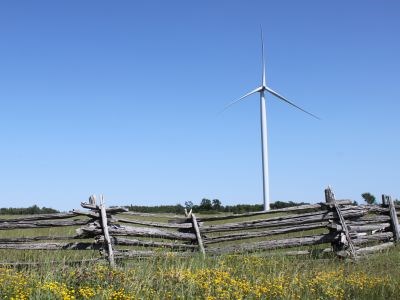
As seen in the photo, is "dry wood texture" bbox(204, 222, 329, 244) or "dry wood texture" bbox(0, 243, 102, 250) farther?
"dry wood texture" bbox(204, 222, 329, 244)

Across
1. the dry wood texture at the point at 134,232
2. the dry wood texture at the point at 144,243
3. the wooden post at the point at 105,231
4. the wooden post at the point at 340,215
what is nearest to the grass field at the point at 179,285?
the wooden post at the point at 105,231

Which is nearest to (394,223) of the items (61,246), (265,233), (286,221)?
(286,221)

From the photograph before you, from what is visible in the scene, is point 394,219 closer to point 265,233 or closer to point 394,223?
point 394,223

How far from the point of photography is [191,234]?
44.9 feet

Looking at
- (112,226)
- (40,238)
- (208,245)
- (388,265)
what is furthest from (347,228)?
(40,238)

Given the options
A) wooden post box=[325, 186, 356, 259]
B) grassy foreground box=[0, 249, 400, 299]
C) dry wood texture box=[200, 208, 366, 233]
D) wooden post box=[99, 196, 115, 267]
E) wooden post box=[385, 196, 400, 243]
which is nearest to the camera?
grassy foreground box=[0, 249, 400, 299]

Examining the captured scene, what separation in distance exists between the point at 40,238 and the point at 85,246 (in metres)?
1.06

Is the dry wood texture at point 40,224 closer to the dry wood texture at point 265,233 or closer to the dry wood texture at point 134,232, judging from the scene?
the dry wood texture at point 134,232

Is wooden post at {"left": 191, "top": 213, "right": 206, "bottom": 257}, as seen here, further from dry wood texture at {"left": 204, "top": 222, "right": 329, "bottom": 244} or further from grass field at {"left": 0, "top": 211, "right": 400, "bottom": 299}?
grass field at {"left": 0, "top": 211, "right": 400, "bottom": 299}

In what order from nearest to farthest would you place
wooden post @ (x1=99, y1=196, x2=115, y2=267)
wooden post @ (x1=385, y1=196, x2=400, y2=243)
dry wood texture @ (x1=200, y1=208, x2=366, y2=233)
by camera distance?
wooden post @ (x1=99, y1=196, x2=115, y2=267)
dry wood texture @ (x1=200, y1=208, x2=366, y2=233)
wooden post @ (x1=385, y1=196, x2=400, y2=243)

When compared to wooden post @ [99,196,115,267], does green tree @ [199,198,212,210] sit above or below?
above

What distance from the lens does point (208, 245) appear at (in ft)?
47.4

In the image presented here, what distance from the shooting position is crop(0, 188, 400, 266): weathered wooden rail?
1158 cm

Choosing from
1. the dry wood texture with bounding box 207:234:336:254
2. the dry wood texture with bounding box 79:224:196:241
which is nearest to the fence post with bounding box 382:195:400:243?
the dry wood texture with bounding box 207:234:336:254
